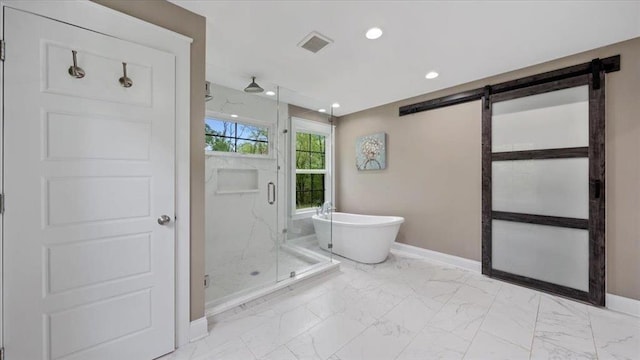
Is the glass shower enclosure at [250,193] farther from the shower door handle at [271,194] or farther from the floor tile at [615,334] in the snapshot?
the floor tile at [615,334]

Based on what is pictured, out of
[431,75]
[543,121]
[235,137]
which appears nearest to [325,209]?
[235,137]

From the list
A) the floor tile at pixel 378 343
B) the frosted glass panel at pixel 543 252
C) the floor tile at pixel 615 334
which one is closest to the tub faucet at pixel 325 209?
the floor tile at pixel 378 343

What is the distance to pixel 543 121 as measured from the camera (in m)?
2.50

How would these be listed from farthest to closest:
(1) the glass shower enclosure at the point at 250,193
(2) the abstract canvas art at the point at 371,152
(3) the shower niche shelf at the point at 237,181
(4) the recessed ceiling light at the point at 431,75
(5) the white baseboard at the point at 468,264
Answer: (2) the abstract canvas art at the point at 371,152 < (3) the shower niche shelf at the point at 237,181 < (1) the glass shower enclosure at the point at 250,193 < (4) the recessed ceiling light at the point at 431,75 < (5) the white baseboard at the point at 468,264

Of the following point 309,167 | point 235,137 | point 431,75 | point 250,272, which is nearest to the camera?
point 431,75

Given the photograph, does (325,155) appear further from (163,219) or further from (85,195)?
(85,195)

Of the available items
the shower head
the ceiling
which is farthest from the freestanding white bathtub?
the shower head

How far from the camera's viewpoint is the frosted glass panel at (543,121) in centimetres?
229

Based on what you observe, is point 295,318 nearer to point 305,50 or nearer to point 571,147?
point 305,50

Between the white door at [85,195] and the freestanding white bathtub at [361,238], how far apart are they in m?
2.21

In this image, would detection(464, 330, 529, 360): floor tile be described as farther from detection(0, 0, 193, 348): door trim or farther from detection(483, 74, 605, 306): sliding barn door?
detection(0, 0, 193, 348): door trim

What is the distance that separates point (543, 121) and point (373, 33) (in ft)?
6.77

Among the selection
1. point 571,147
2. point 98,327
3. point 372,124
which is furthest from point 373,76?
point 98,327

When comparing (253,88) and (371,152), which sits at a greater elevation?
(253,88)
